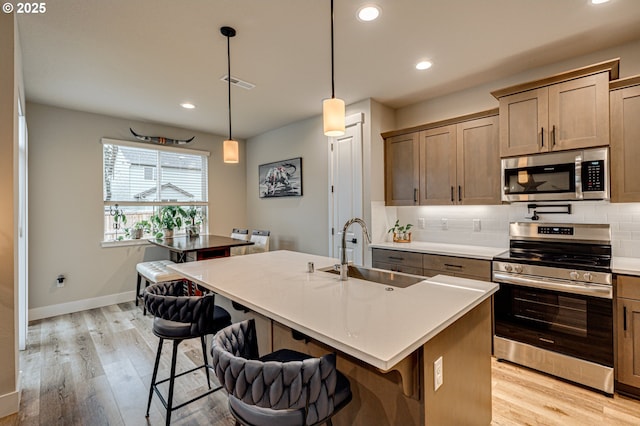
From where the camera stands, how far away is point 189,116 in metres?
4.47

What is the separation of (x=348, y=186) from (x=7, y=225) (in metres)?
3.14

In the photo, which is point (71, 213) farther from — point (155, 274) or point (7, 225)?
point (7, 225)

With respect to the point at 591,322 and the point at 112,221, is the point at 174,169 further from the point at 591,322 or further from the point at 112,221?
Answer: the point at 591,322

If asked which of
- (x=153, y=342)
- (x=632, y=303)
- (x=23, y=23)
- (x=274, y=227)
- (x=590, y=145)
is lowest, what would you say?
(x=153, y=342)

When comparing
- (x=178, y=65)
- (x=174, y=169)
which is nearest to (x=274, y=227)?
(x=174, y=169)

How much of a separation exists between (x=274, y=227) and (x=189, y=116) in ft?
7.06

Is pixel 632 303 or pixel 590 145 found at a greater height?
pixel 590 145

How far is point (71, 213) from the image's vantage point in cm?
409

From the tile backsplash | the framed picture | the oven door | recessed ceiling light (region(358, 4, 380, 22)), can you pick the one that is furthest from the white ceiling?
the oven door

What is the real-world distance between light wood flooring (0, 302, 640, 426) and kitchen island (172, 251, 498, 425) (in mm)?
661

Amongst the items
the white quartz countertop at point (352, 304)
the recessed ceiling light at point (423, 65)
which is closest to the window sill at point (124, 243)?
the white quartz countertop at point (352, 304)

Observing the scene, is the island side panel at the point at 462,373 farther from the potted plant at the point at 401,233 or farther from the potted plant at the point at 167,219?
the potted plant at the point at 167,219

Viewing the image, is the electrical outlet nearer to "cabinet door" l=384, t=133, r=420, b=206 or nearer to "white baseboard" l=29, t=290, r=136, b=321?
"cabinet door" l=384, t=133, r=420, b=206

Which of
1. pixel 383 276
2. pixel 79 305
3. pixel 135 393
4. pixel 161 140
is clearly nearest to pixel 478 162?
pixel 383 276
